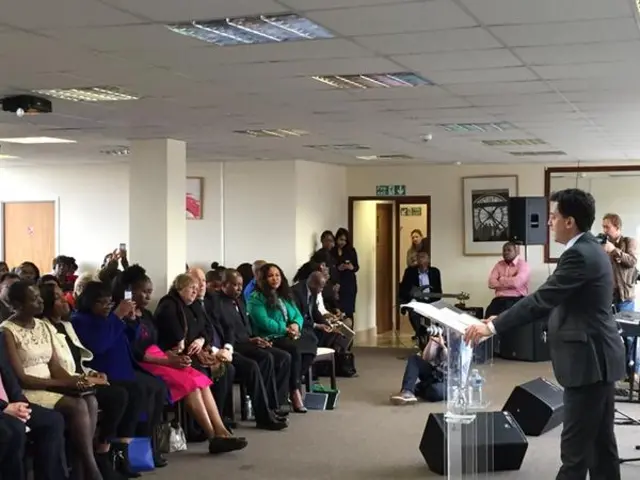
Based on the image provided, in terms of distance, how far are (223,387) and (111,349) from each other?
1.27 meters

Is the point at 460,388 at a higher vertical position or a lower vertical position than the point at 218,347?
higher

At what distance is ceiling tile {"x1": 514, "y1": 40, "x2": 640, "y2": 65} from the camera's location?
4789 mm

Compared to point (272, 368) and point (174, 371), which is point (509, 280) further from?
point (174, 371)

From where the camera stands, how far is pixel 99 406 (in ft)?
17.9

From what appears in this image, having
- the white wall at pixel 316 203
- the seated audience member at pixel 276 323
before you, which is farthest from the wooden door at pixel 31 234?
the seated audience member at pixel 276 323

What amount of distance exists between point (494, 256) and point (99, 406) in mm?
8541

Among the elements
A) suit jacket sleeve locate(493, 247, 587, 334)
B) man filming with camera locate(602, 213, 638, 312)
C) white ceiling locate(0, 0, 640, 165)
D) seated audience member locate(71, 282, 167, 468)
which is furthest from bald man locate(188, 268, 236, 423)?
man filming with camera locate(602, 213, 638, 312)

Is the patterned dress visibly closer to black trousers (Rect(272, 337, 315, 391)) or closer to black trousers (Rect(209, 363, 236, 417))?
black trousers (Rect(209, 363, 236, 417))

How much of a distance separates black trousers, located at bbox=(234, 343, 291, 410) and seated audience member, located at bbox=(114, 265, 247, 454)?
857 mm

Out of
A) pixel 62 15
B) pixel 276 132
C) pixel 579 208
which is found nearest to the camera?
pixel 579 208

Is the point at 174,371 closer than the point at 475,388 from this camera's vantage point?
No

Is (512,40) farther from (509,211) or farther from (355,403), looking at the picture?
(509,211)

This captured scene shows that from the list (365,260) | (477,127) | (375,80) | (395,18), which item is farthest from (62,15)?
(365,260)

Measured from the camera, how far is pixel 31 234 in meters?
13.3
